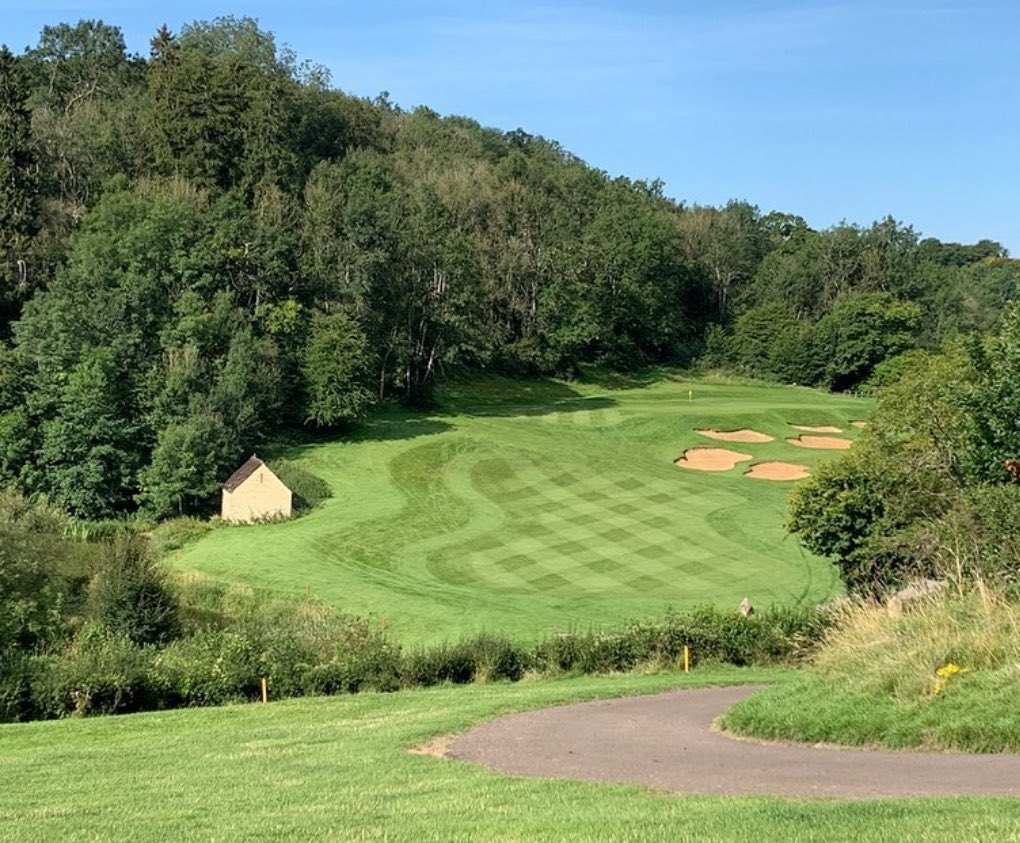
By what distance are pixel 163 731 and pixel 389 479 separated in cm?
3281

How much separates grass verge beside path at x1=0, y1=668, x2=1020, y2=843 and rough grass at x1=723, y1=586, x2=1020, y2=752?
369cm

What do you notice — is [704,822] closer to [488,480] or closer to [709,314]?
[488,480]

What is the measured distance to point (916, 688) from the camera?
38.7 ft

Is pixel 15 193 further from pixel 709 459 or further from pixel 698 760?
pixel 698 760

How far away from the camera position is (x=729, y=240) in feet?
394

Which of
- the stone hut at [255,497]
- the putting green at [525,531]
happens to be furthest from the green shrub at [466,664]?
the stone hut at [255,497]

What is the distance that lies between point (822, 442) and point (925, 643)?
162 feet

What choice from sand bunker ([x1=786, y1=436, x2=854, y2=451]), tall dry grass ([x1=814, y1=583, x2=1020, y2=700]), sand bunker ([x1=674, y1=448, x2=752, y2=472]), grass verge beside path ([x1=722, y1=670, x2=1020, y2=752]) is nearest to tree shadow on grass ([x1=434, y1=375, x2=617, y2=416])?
sand bunker ([x1=674, y1=448, x2=752, y2=472])

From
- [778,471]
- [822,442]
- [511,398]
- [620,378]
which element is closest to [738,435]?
[822,442]

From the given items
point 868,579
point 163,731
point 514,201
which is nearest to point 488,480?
point 868,579

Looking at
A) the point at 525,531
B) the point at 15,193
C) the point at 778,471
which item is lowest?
the point at 525,531

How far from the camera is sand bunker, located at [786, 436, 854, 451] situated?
193ft

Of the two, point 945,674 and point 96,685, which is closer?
point 945,674

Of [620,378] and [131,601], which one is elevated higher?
[620,378]
